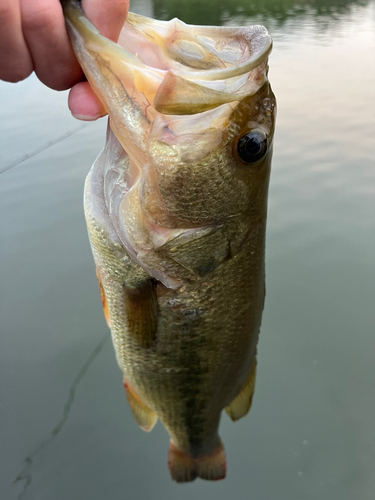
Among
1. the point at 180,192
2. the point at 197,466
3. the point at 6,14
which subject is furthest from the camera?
the point at 197,466

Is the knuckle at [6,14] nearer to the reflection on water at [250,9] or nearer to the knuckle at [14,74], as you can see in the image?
the knuckle at [14,74]

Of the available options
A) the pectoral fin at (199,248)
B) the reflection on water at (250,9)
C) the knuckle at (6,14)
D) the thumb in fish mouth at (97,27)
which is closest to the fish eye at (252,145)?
the pectoral fin at (199,248)

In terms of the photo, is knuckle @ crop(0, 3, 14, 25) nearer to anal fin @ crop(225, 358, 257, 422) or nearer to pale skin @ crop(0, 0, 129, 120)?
pale skin @ crop(0, 0, 129, 120)

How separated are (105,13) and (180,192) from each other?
0.47m

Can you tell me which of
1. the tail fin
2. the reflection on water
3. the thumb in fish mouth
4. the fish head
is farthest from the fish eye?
the reflection on water

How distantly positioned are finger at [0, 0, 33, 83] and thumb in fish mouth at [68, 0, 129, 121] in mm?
137

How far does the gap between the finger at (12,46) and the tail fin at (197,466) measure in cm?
169

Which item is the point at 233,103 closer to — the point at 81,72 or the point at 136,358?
the point at 81,72

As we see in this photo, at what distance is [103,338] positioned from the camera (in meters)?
3.46

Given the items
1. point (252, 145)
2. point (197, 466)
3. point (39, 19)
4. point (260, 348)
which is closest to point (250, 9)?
point (260, 348)

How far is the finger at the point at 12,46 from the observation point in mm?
767

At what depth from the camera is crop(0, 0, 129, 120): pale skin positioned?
0.80 meters

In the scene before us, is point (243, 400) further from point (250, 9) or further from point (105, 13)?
point (250, 9)

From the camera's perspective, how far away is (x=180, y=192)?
3.72 feet
